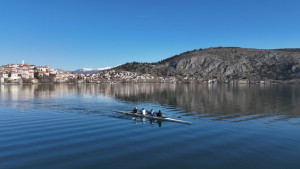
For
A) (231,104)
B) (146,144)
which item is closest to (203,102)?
(231,104)

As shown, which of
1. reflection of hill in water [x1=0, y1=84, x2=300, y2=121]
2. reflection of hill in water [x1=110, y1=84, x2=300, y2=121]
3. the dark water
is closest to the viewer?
the dark water

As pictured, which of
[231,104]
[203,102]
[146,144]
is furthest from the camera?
[203,102]

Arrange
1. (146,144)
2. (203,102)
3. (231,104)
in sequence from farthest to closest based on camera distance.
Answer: (203,102), (231,104), (146,144)

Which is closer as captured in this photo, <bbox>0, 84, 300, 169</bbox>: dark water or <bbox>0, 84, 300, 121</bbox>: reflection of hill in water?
<bbox>0, 84, 300, 169</bbox>: dark water

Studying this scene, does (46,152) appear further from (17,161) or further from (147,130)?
(147,130)

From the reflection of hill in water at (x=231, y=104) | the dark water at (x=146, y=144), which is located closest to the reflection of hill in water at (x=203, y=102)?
the reflection of hill in water at (x=231, y=104)

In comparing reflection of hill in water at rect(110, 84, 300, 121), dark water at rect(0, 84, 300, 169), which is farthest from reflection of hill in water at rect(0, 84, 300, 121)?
dark water at rect(0, 84, 300, 169)

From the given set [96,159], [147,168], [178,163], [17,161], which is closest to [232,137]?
[178,163]

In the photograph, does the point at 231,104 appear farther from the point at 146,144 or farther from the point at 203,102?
the point at 146,144

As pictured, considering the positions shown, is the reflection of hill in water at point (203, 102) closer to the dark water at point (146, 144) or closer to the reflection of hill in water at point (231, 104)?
the reflection of hill in water at point (231, 104)

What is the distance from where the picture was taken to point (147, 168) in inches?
628

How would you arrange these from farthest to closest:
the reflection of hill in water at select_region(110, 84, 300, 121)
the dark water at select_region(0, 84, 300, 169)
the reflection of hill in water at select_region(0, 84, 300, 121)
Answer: the reflection of hill in water at select_region(0, 84, 300, 121) → the reflection of hill in water at select_region(110, 84, 300, 121) → the dark water at select_region(0, 84, 300, 169)

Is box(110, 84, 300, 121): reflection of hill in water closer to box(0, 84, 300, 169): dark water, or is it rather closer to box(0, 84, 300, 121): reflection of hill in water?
box(0, 84, 300, 121): reflection of hill in water

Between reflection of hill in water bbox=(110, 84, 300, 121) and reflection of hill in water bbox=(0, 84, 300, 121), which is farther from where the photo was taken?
reflection of hill in water bbox=(0, 84, 300, 121)
